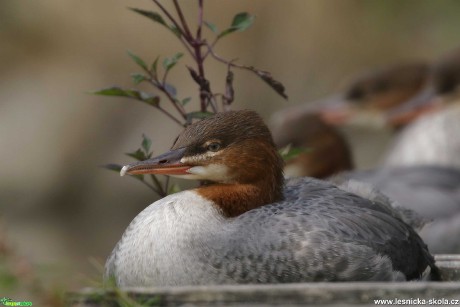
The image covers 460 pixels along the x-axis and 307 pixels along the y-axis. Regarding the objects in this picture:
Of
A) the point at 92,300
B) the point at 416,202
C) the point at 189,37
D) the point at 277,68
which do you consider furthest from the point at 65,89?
the point at 92,300

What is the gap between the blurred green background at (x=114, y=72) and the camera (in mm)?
10164

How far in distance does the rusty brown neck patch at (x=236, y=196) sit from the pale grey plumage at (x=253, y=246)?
1.4 inches

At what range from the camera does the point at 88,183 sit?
10297 millimetres

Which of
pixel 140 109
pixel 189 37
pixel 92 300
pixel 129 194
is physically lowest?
pixel 129 194

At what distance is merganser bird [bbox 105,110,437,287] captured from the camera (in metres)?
2.90

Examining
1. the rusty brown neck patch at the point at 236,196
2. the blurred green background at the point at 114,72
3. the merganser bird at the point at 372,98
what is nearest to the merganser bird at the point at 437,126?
the merganser bird at the point at 372,98

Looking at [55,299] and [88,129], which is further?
[88,129]

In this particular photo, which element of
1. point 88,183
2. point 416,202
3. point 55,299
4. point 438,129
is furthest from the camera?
point 88,183

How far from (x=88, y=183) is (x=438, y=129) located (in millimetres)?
3376

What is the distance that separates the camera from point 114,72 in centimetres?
1078

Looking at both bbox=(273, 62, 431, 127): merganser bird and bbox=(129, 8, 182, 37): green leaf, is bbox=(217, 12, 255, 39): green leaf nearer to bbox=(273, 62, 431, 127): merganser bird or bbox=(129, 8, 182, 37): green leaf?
bbox=(129, 8, 182, 37): green leaf

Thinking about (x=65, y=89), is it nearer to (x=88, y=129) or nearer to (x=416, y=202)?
(x=88, y=129)

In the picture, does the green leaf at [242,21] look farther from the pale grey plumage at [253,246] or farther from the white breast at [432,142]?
the white breast at [432,142]

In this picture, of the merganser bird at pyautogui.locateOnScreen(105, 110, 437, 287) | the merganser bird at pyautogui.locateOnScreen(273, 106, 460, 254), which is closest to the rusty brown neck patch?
the merganser bird at pyautogui.locateOnScreen(105, 110, 437, 287)
